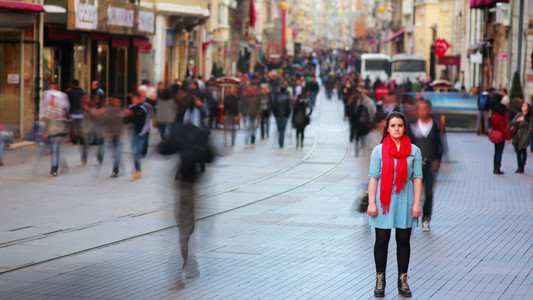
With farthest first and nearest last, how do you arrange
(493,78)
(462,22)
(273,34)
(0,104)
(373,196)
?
(273,34) → (462,22) → (493,78) → (0,104) → (373,196)

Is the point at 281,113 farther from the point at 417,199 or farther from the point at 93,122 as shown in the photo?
the point at 417,199

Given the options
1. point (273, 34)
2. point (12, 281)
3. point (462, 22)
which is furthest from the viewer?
point (273, 34)

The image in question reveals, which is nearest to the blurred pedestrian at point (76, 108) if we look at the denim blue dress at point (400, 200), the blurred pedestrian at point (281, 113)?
the blurred pedestrian at point (281, 113)

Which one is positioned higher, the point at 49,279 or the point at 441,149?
the point at 441,149

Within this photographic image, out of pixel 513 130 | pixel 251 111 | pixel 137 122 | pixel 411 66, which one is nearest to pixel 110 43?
pixel 251 111

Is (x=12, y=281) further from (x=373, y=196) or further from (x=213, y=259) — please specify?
(x=373, y=196)

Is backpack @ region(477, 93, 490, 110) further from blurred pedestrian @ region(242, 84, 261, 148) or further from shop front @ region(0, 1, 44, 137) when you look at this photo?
shop front @ region(0, 1, 44, 137)

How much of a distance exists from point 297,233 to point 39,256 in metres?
3.41

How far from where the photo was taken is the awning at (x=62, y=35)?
27861 millimetres

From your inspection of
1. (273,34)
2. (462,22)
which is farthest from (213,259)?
(273,34)

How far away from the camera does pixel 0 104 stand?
24.0 metres

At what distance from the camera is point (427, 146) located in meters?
12.1

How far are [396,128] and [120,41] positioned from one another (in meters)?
26.5

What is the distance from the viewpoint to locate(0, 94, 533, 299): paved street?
8562mm
